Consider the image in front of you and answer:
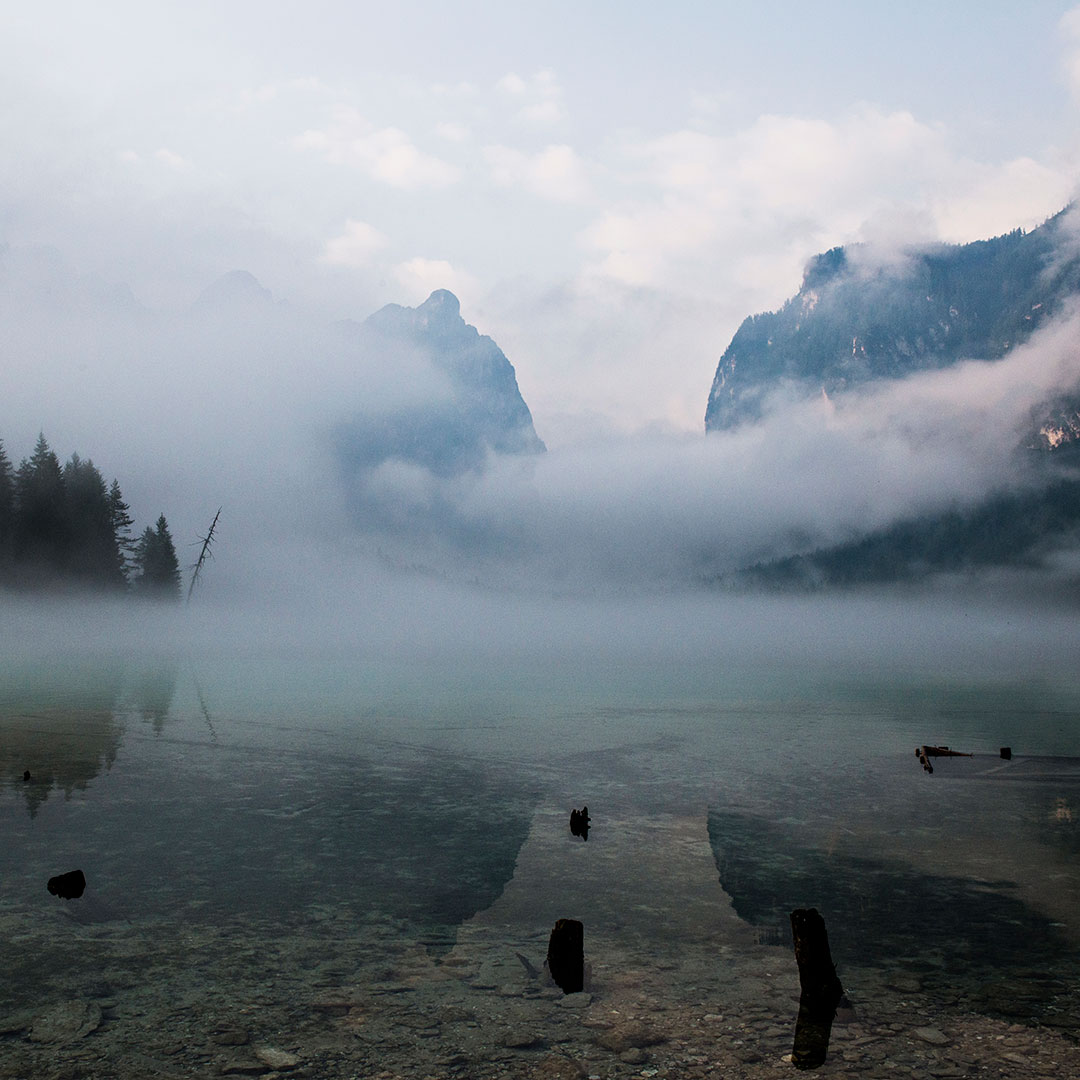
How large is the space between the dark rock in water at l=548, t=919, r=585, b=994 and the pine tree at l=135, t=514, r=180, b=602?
12951 centimetres

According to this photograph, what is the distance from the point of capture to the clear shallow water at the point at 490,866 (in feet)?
38.2

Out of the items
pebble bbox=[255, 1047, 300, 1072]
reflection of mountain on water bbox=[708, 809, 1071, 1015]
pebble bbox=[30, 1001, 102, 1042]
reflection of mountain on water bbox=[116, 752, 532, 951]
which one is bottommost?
pebble bbox=[30, 1001, 102, 1042]

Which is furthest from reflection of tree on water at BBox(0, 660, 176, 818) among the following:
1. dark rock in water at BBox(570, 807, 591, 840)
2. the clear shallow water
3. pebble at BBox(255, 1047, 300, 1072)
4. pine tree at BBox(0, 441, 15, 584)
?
pine tree at BBox(0, 441, 15, 584)

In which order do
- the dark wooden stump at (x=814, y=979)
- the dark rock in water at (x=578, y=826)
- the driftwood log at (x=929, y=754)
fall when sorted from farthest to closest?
the driftwood log at (x=929, y=754)
the dark rock in water at (x=578, y=826)
the dark wooden stump at (x=814, y=979)

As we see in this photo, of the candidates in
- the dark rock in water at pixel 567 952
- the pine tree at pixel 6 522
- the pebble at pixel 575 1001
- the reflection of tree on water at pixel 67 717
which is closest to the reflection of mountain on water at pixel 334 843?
the dark rock in water at pixel 567 952

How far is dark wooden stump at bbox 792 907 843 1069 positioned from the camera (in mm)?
10672

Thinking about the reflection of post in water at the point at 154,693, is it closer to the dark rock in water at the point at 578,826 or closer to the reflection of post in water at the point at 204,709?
the reflection of post in water at the point at 204,709

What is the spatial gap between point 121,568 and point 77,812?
114 m

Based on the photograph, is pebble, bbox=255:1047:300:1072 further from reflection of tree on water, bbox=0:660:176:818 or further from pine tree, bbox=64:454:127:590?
pine tree, bbox=64:454:127:590

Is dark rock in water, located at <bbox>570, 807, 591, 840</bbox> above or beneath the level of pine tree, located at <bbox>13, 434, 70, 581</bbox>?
beneath

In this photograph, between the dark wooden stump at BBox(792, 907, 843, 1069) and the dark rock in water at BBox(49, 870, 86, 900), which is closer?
the dark wooden stump at BBox(792, 907, 843, 1069)

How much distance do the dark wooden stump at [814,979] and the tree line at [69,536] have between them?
115 metres

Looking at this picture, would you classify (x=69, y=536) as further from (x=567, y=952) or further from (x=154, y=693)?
(x=567, y=952)

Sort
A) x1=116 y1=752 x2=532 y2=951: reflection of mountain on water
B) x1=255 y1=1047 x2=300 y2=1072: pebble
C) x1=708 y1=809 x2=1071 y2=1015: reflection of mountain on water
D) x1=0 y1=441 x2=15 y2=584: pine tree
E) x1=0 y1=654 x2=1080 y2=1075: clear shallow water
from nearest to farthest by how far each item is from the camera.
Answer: x1=255 y1=1047 x2=300 y2=1072: pebble, x1=0 y1=654 x2=1080 y2=1075: clear shallow water, x1=708 y1=809 x2=1071 y2=1015: reflection of mountain on water, x1=116 y1=752 x2=532 y2=951: reflection of mountain on water, x1=0 y1=441 x2=15 y2=584: pine tree
